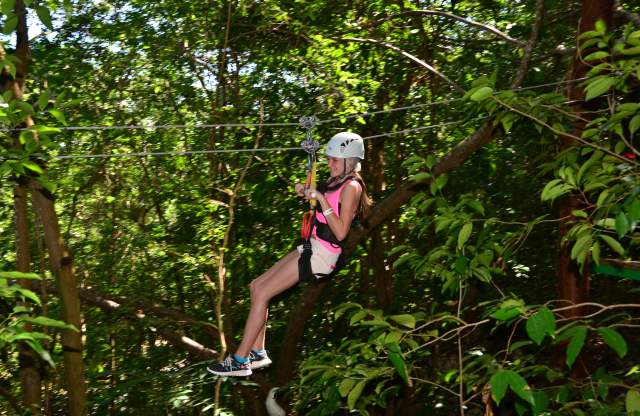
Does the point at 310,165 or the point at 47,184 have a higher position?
the point at 47,184

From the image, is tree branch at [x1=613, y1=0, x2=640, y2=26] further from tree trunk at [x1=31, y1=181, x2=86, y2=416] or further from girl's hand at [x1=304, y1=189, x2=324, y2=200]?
tree trunk at [x1=31, y1=181, x2=86, y2=416]

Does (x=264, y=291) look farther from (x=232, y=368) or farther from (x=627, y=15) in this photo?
(x=627, y=15)

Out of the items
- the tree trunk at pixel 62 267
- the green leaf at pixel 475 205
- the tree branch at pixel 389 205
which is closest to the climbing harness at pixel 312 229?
the tree branch at pixel 389 205

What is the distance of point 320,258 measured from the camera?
417 centimetres

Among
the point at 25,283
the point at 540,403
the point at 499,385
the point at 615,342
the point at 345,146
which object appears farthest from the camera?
the point at 25,283

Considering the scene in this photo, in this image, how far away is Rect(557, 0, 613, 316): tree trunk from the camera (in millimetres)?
4250

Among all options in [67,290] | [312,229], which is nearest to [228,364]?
[312,229]

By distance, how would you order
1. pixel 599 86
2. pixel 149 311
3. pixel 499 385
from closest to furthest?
pixel 499 385 → pixel 599 86 → pixel 149 311

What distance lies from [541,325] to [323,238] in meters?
2.16

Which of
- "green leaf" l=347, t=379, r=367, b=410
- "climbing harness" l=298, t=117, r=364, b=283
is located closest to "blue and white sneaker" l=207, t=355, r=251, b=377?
"climbing harness" l=298, t=117, r=364, b=283

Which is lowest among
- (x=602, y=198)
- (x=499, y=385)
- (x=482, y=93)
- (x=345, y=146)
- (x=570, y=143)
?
(x=499, y=385)

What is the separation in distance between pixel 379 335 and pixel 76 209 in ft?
20.2

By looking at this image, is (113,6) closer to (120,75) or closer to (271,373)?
(120,75)

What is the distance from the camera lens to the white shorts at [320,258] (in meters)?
4.17
